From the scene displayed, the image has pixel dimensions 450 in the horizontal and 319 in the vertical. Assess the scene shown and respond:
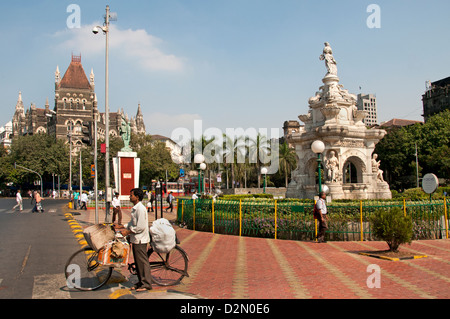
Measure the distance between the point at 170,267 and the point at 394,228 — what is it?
578cm

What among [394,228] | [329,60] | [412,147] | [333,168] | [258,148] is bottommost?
[394,228]

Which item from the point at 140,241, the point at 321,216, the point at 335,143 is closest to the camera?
the point at 140,241

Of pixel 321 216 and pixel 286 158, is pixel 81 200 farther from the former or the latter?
pixel 286 158

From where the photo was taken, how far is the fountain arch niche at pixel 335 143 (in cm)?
1881

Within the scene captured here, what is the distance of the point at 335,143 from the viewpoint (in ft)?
62.4

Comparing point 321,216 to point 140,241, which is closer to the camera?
point 140,241

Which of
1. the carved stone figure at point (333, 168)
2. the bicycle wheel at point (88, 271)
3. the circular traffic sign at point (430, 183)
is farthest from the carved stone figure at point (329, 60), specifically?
the bicycle wheel at point (88, 271)

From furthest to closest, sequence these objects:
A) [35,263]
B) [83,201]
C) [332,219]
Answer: [83,201], [332,219], [35,263]

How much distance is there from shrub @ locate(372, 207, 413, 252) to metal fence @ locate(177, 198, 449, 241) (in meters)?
2.25

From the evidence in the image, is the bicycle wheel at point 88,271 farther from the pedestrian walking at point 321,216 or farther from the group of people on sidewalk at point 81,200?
the group of people on sidewalk at point 81,200

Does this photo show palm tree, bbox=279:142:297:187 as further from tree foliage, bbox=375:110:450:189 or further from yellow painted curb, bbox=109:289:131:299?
yellow painted curb, bbox=109:289:131:299

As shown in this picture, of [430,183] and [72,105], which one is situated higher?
[72,105]

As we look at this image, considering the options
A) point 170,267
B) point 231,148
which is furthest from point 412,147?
point 170,267
